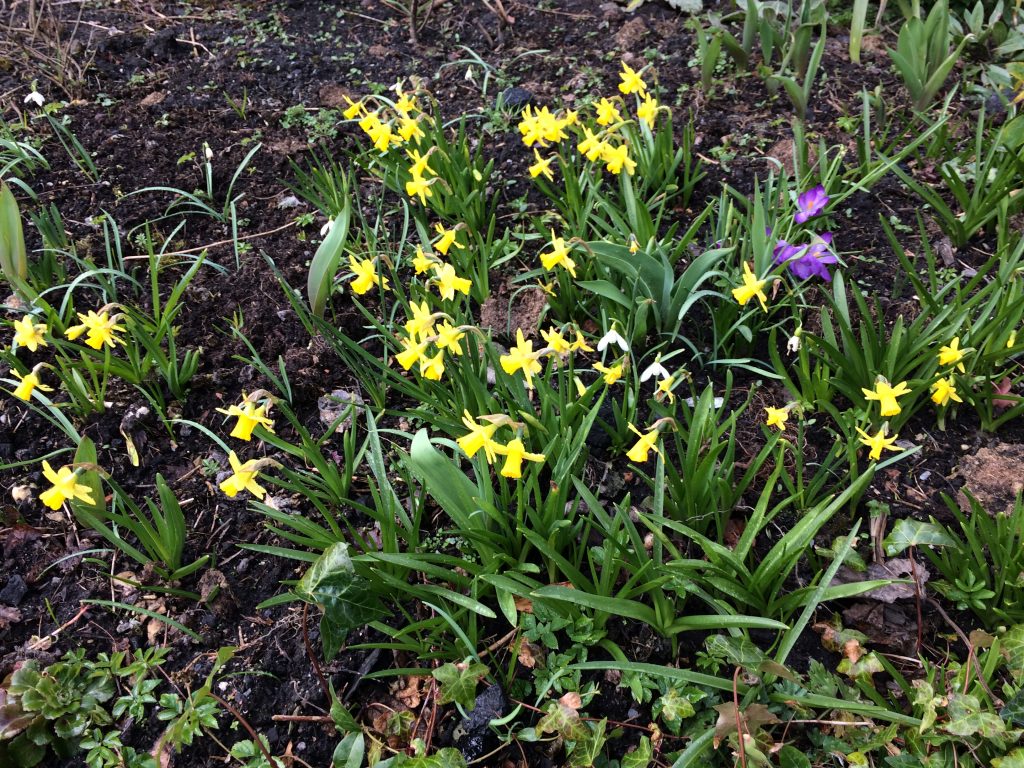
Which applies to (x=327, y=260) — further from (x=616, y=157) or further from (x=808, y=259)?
(x=808, y=259)

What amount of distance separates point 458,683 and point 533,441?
634 millimetres

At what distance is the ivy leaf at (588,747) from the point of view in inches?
62.2

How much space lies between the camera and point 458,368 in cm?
204

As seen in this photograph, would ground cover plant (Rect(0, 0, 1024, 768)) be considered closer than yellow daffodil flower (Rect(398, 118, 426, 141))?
Yes

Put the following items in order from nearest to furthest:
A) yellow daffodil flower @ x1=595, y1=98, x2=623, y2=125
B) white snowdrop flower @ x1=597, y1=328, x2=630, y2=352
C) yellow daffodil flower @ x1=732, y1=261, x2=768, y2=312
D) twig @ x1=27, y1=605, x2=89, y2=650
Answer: twig @ x1=27, y1=605, x2=89, y2=650, white snowdrop flower @ x1=597, y1=328, x2=630, y2=352, yellow daffodil flower @ x1=732, y1=261, x2=768, y2=312, yellow daffodil flower @ x1=595, y1=98, x2=623, y2=125

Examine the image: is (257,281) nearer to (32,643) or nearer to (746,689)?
(32,643)

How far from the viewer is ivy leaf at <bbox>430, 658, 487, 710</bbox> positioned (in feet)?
5.40

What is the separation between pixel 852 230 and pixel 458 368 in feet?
5.71

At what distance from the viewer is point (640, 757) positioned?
61.7 inches

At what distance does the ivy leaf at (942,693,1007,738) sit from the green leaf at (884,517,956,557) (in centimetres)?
43

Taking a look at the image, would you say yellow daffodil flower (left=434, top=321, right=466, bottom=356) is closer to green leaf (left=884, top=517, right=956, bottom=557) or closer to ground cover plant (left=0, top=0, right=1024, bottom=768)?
ground cover plant (left=0, top=0, right=1024, bottom=768)

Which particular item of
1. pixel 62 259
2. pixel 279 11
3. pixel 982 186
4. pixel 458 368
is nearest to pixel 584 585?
pixel 458 368

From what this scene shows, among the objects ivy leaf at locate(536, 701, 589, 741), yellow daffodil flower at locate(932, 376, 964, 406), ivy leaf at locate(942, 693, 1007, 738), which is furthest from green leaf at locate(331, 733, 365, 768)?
yellow daffodil flower at locate(932, 376, 964, 406)

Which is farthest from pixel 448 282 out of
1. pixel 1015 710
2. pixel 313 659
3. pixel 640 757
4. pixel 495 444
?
pixel 1015 710
